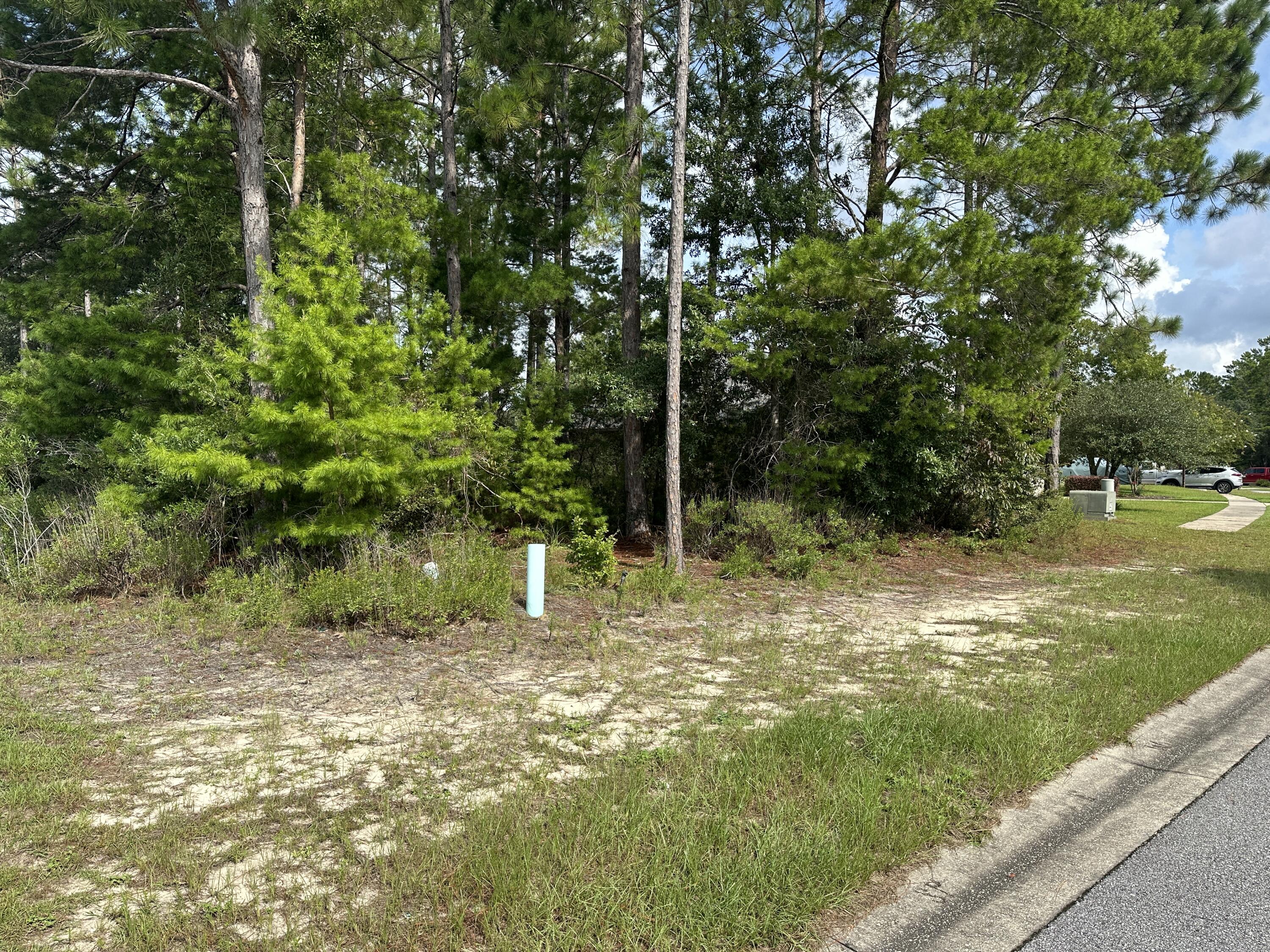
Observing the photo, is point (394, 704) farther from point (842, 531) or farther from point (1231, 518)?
point (1231, 518)

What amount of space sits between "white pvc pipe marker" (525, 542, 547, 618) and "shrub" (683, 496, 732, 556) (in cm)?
450

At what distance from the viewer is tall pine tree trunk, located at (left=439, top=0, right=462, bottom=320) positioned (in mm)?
13180

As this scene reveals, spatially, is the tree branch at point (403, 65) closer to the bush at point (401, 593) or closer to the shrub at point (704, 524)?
the bush at point (401, 593)

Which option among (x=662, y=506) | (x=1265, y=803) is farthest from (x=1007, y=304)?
(x=1265, y=803)

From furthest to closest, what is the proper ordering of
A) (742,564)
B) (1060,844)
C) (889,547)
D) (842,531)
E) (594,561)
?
(889,547) → (842,531) → (742,564) → (594,561) → (1060,844)

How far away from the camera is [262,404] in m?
7.73

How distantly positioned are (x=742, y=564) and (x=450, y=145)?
9457 mm

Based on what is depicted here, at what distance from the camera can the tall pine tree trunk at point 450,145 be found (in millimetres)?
13180

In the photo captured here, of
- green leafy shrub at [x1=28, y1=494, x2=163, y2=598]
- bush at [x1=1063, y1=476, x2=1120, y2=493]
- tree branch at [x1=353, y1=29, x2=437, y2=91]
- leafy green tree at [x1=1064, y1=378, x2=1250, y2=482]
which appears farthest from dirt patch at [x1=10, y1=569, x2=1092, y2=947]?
bush at [x1=1063, y1=476, x2=1120, y2=493]

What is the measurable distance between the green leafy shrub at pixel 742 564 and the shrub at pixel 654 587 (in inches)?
43.8

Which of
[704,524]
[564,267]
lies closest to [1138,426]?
[564,267]

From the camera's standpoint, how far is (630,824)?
330cm

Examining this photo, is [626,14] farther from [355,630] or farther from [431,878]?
[431,878]

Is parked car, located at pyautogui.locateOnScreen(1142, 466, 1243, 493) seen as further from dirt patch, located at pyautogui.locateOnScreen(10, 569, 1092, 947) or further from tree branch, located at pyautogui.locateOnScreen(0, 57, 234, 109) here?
tree branch, located at pyautogui.locateOnScreen(0, 57, 234, 109)
